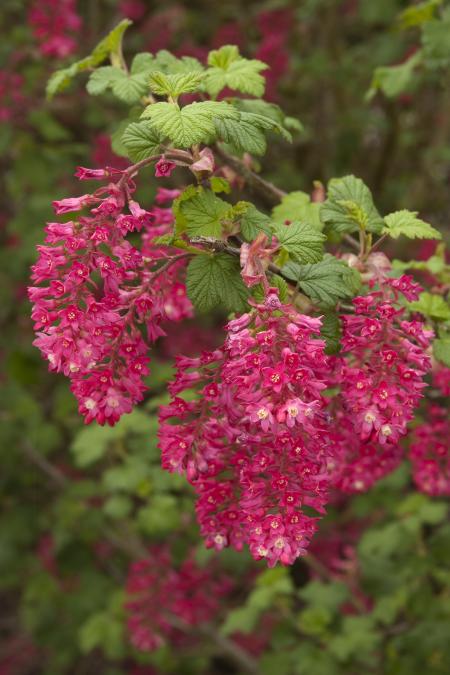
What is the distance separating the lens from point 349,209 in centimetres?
183

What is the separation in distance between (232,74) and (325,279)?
617 millimetres

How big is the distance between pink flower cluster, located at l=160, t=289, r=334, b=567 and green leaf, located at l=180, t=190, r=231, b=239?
0.65 feet

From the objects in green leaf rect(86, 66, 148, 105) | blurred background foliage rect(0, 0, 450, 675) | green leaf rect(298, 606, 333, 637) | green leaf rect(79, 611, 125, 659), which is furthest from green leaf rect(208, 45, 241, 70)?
green leaf rect(79, 611, 125, 659)

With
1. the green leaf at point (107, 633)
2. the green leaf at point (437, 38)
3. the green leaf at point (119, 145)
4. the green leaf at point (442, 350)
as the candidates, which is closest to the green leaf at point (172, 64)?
A: the green leaf at point (119, 145)

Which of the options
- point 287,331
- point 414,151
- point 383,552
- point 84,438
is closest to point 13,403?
point 84,438

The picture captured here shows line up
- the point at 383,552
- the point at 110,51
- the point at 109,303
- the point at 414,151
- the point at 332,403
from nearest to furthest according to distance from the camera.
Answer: the point at 109,303 < the point at 332,403 < the point at 110,51 < the point at 383,552 < the point at 414,151

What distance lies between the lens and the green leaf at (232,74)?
6.30ft

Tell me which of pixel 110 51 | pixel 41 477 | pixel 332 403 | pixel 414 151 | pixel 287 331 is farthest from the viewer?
pixel 414 151

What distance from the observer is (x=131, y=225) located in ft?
4.96

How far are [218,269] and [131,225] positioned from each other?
18cm

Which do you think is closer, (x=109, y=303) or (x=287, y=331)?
(x=287, y=331)

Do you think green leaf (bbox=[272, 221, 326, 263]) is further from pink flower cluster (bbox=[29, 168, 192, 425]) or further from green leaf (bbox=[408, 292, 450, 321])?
green leaf (bbox=[408, 292, 450, 321])

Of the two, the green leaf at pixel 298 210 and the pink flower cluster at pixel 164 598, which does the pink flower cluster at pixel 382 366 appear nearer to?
the green leaf at pixel 298 210

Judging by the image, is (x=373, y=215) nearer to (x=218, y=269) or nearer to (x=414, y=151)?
(x=218, y=269)
